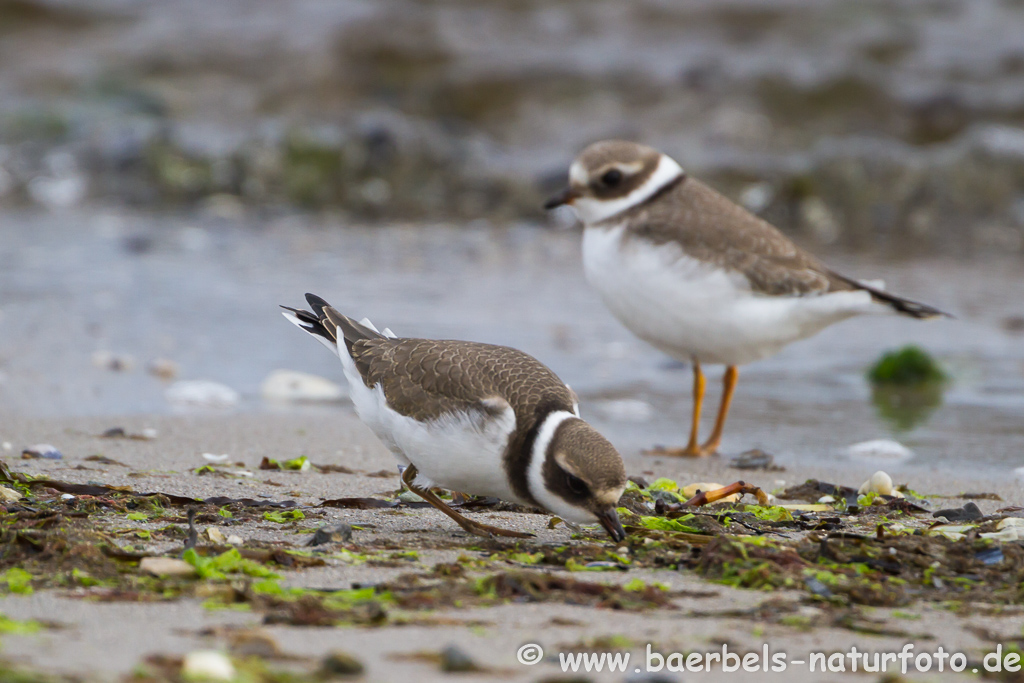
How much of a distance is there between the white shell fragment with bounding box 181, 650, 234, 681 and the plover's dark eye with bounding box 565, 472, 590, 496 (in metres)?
1.45

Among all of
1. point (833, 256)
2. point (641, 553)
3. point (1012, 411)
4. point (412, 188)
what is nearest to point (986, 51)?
point (833, 256)

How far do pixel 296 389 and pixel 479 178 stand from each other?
722cm

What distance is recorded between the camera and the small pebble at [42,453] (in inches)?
195

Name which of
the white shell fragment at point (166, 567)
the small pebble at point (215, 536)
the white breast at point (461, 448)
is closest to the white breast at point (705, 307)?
the white breast at point (461, 448)

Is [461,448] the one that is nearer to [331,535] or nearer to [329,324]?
[331,535]

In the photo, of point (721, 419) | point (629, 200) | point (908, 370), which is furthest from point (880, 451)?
point (629, 200)

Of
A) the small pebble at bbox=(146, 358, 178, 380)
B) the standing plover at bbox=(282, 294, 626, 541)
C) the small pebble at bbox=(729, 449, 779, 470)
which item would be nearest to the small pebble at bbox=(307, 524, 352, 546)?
the standing plover at bbox=(282, 294, 626, 541)

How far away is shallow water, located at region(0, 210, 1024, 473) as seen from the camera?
6.34 m

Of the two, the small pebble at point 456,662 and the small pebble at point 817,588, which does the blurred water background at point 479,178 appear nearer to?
the small pebble at point 817,588

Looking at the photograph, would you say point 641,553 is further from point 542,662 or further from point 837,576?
point 542,662

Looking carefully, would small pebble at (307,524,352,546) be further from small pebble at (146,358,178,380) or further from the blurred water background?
small pebble at (146,358,178,380)

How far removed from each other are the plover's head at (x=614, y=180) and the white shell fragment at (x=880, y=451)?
183cm

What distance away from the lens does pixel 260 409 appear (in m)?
6.31

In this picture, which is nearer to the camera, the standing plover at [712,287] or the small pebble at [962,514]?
the small pebble at [962,514]
